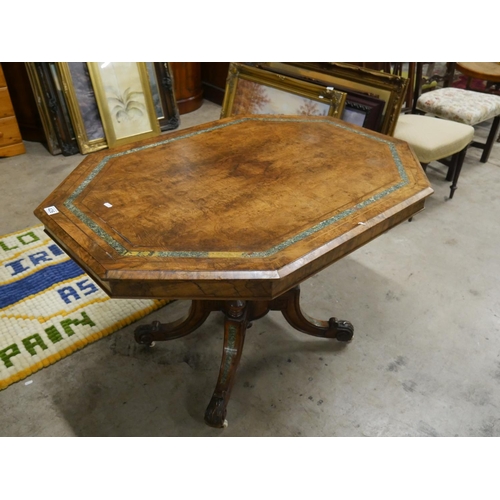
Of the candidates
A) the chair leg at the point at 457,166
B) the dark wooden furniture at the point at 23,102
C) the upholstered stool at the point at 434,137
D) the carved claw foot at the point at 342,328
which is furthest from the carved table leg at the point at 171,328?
the dark wooden furniture at the point at 23,102

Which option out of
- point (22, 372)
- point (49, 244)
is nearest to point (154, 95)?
point (49, 244)

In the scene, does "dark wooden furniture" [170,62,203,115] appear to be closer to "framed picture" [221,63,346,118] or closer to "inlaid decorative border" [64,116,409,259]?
"framed picture" [221,63,346,118]

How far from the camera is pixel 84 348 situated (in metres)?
1.91

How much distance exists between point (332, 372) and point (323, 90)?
5.24 ft

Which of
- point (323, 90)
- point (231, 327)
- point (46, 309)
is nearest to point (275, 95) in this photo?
point (323, 90)

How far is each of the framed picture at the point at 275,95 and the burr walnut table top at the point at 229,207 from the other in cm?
69

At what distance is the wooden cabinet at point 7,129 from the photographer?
323 cm

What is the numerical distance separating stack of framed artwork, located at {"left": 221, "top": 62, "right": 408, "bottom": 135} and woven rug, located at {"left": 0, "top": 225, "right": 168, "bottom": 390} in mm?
1472

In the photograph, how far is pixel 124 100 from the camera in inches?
140

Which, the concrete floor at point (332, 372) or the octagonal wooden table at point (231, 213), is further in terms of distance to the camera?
the concrete floor at point (332, 372)

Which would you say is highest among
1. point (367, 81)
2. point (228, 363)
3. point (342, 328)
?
point (367, 81)

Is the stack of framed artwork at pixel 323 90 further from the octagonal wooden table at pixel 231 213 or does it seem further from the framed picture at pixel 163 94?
the framed picture at pixel 163 94

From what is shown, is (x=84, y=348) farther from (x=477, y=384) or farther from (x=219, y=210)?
(x=477, y=384)

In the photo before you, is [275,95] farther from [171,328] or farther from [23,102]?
[23,102]
